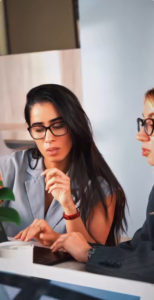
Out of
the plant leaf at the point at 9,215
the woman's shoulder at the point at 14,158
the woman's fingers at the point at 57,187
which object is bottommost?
the plant leaf at the point at 9,215

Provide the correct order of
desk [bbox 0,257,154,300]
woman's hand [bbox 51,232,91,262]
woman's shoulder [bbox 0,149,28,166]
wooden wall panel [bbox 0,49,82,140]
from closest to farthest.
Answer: desk [bbox 0,257,154,300], woman's hand [bbox 51,232,91,262], wooden wall panel [bbox 0,49,82,140], woman's shoulder [bbox 0,149,28,166]

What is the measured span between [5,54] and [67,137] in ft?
1.54

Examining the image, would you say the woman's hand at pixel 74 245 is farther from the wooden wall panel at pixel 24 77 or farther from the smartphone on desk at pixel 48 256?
the wooden wall panel at pixel 24 77

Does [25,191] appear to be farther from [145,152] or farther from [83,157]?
[145,152]

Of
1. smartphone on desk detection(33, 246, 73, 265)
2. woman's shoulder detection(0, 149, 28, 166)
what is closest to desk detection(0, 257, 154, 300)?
smartphone on desk detection(33, 246, 73, 265)

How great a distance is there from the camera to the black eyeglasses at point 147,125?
1898mm

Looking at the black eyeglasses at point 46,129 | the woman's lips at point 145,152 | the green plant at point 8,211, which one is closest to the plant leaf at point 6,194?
the green plant at point 8,211

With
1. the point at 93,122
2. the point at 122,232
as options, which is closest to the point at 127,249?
the point at 122,232

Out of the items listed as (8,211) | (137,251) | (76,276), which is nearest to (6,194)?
(8,211)

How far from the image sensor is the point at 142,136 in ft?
6.34

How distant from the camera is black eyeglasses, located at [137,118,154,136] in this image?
190 centimetres

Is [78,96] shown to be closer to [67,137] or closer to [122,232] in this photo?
[67,137]

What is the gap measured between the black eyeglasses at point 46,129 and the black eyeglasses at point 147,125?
0.31 metres

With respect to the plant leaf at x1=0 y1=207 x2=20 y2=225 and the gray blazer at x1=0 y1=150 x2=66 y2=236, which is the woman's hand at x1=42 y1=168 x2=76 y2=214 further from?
the plant leaf at x1=0 y1=207 x2=20 y2=225
